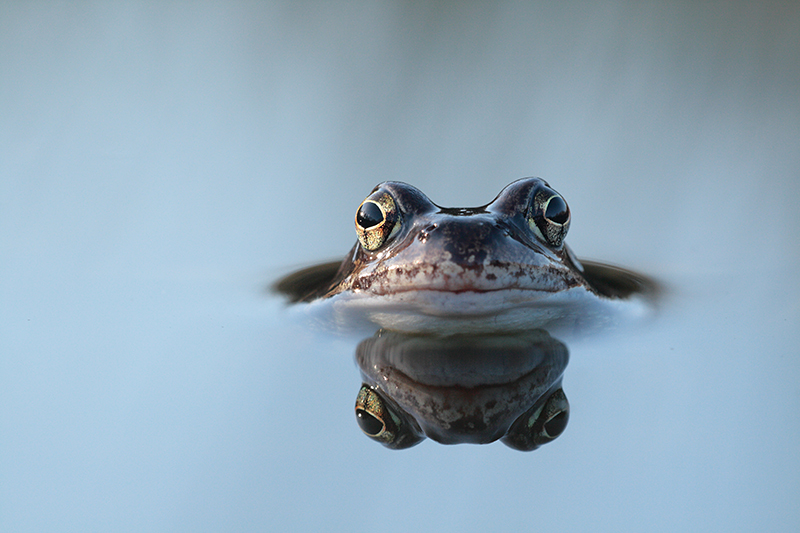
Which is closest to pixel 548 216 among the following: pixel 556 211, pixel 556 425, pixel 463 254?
pixel 556 211

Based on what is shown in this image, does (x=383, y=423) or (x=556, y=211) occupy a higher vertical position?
(x=556, y=211)

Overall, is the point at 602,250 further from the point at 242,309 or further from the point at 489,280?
the point at 242,309

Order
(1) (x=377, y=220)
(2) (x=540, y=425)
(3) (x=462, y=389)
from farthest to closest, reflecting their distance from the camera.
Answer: (1) (x=377, y=220) < (3) (x=462, y=389) < (2) (x=540, y=425)

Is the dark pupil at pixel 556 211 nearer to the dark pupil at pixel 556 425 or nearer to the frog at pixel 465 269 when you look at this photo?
the frog at pixel 465 269

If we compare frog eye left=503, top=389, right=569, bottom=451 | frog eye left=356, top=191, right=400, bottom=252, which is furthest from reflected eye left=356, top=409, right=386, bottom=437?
frog eye left=356, top=191, right=400, bottom=252

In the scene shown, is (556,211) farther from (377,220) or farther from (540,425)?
(540,425)
